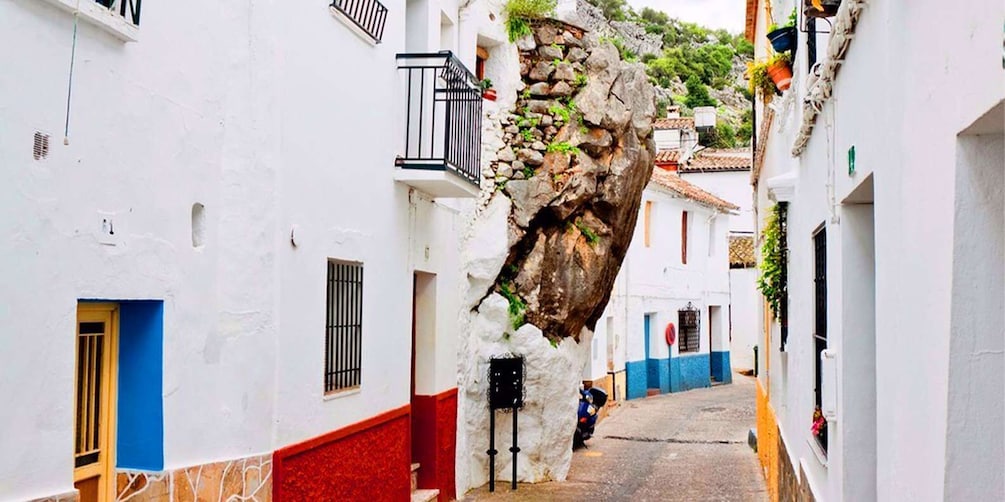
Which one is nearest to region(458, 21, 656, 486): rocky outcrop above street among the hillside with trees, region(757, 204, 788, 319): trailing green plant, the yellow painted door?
region(757, 204, 788, 319): trailing green plant

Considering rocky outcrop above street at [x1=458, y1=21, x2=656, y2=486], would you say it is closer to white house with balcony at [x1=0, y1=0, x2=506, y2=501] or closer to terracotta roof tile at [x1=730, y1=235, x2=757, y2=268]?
white house with balcony at [x1=0, y1=0, x2=506, y2=501]

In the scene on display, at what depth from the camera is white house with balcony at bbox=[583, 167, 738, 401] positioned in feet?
87.3

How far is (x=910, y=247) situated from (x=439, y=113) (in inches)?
315

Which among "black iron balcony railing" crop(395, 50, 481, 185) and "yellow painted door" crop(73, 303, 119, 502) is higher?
"black iron balcony railing" crop(395, 50, 481, 185)

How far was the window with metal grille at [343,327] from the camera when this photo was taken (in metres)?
9.05

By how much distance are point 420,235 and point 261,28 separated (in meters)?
4.59

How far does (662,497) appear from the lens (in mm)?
13844

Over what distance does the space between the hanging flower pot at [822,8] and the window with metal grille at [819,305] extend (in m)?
1.89

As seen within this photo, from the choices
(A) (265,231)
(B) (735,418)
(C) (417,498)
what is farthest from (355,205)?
(B) (735,418)

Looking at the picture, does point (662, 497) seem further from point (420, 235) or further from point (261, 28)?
point (261, 28)

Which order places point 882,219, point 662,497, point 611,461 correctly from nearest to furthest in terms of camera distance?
point 882,219 < point 662,497 < point 611,461

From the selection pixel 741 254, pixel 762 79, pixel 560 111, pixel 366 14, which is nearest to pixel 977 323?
pixel 366 14

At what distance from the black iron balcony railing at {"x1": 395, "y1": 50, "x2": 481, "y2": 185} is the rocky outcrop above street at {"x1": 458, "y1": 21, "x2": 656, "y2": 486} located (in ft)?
8.00

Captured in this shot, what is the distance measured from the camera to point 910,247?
4.00 metres
